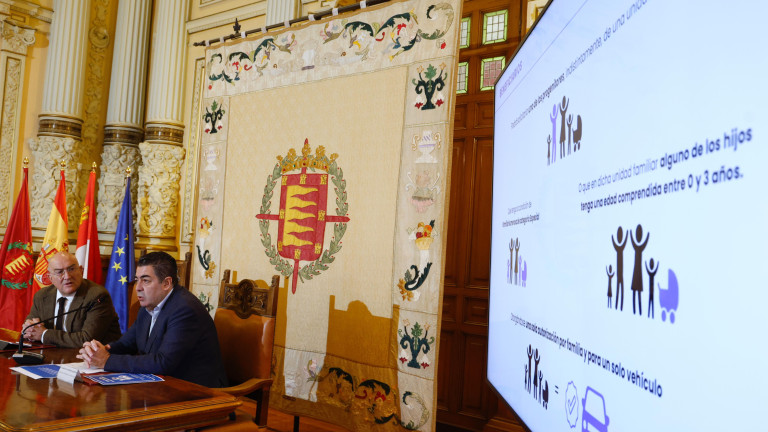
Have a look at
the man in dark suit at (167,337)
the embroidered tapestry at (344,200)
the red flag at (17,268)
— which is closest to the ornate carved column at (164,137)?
the red flag at (17,268)

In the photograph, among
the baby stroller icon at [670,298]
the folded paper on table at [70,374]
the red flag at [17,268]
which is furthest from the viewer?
the red flag at [17,268]

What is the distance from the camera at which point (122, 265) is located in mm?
5383

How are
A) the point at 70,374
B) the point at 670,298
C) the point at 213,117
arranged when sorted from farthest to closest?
the point at 213,117, the point at 70,374, the point at 670,298

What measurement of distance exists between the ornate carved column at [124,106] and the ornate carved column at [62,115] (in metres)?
0.29

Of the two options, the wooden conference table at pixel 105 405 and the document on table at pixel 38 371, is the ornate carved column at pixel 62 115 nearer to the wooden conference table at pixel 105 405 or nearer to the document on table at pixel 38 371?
the document on table at pixel 38 371

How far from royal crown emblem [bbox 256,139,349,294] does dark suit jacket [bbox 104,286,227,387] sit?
110 centimetres

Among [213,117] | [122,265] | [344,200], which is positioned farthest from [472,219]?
[122,265]

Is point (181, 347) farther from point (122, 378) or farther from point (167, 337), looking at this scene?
point (122, 378)

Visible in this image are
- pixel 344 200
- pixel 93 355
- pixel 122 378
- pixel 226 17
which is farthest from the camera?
pixel 226 17

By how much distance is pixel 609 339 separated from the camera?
123 centimetres

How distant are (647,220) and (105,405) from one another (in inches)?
66.9

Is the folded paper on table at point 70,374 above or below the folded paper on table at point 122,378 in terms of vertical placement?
above

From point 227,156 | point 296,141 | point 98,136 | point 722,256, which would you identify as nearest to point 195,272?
point 227,156

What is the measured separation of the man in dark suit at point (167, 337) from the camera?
2.57m
